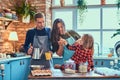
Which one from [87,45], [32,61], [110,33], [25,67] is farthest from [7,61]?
[110,33]

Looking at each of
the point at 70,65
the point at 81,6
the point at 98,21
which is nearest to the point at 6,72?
the point at 70,65

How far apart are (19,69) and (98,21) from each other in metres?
2.90

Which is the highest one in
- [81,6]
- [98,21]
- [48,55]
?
[81,6]

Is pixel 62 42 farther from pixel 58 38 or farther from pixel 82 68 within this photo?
pixel 82 68

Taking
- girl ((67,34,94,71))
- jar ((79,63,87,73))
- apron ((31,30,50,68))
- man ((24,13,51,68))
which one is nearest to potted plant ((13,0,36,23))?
man ((24,13,51,68))

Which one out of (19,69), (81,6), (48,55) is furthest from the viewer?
(81,6)

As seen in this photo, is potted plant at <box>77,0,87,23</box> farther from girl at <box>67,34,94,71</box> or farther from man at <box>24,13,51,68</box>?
girl at <box>67,34,94,71</box>

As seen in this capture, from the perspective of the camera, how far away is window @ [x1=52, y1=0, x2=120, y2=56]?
276 inches

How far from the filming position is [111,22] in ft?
23.1

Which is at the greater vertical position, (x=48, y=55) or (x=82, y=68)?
(x=48, y=55)

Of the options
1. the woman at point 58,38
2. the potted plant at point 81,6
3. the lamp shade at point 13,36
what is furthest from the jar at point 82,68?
the potted plant at point 81,6

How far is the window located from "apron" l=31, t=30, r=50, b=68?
10.4ft

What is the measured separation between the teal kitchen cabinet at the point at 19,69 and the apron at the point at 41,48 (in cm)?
98

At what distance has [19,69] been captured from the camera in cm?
525
